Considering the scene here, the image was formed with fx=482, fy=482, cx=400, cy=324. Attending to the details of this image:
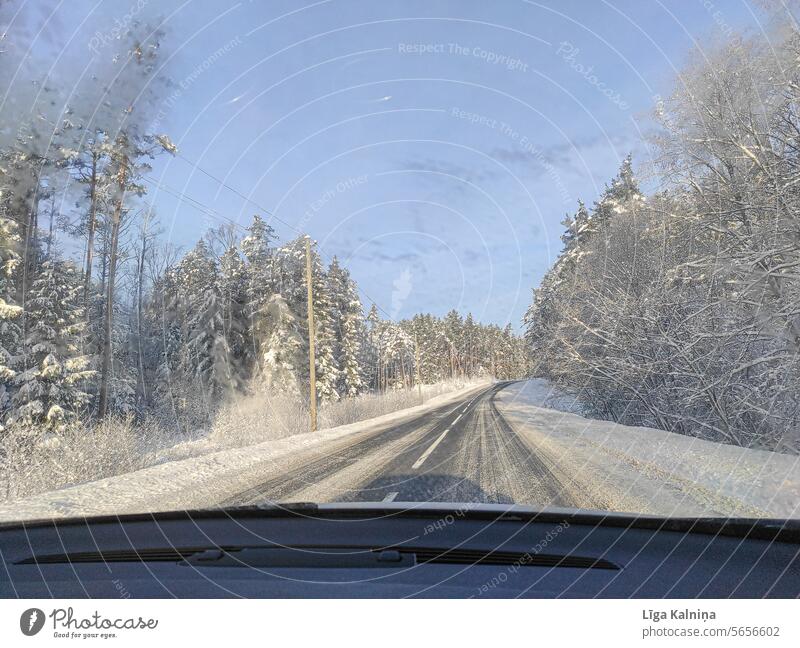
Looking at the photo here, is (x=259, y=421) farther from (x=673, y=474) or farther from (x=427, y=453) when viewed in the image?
(x=673, y=474)

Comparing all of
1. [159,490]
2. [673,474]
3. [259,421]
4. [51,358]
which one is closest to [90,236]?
[51,358]

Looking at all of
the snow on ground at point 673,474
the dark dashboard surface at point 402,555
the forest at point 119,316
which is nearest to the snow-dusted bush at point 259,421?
the forest at point 119,316

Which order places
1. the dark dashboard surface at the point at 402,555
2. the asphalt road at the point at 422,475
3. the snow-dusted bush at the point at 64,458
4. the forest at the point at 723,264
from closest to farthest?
1. the dark dashboard surface at the point at 402,555
2. the asphalt road at the point at 422,475
3. the forest at the point at 723,264
4. the snow-dusted bush at the point at 64,458

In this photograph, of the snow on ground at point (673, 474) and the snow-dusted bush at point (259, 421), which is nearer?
the snow on ground at point (673, 474)

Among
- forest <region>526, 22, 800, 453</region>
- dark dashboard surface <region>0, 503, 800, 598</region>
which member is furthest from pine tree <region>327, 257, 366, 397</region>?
dark dashboard surface <region>0, 503, 800, 598</region>

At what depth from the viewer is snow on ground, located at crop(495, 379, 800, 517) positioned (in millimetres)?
5312

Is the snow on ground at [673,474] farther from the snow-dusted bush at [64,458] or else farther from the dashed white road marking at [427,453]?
the snow-dusted bush at [64,458]

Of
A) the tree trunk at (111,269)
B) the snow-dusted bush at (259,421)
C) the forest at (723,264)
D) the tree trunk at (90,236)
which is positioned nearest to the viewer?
the forest at (723,264)

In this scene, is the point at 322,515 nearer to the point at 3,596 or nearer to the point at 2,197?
the point at 3,596

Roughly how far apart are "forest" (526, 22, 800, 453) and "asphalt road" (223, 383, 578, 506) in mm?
3620

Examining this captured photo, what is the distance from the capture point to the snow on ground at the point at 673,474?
5.31 meters

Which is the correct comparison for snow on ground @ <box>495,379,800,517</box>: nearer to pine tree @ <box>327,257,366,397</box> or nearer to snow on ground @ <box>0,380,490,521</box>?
snow on ground @ <box>0,380,490,521</box>

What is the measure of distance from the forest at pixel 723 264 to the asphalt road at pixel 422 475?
3.62 m

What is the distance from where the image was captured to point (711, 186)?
31.2 ft
